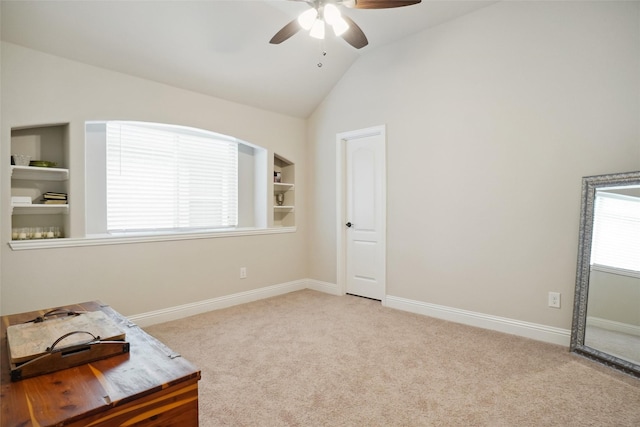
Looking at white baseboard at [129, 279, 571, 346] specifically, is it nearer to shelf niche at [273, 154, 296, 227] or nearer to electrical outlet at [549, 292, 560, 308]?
electrical outlet at [549, 292, 560, 308]

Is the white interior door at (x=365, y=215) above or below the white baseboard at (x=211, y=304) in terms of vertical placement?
above

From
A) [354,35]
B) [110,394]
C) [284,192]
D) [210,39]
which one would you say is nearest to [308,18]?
[354,35]

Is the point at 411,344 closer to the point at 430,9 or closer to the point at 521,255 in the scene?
the point at 521,255

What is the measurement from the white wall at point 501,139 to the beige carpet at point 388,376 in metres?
0.54

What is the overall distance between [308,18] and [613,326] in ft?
10.3

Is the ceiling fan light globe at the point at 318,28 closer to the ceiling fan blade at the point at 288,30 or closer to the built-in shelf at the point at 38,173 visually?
the ceiling fan blade at the point at 288,30

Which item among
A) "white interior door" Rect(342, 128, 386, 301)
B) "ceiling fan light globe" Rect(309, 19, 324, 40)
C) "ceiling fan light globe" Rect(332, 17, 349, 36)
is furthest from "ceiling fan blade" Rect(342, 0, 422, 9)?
"white interior door" Rect(342, 128, 386, 301)

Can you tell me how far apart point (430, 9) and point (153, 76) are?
2.83m

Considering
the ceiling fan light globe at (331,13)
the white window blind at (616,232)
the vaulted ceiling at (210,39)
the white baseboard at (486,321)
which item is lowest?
the white baseboard at (486,321)

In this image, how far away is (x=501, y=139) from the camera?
3131mm

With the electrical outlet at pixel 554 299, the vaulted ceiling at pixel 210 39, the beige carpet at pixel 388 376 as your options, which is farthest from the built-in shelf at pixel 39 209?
the electrical outlet at pixel 554 299

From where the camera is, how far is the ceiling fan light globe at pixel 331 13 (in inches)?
87.0

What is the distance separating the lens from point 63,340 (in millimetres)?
1116

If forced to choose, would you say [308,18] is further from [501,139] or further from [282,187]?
[282,187]
